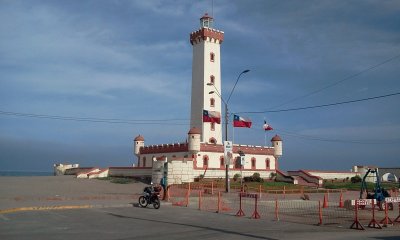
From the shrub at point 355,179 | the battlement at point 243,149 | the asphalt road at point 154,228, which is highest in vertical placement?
the battlement at point 243,149

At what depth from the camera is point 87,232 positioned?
1410 cm

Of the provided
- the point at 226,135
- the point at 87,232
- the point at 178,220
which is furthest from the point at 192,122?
the point at 87,232

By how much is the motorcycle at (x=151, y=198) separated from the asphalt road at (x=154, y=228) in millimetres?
3022

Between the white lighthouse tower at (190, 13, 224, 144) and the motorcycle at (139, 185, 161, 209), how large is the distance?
97.1 ft

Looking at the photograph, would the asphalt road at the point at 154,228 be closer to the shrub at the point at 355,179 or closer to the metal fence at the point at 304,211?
the metal fence at the point at 304,211

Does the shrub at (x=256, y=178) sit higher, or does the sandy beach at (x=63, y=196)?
the shrub at (x=256, y=178)

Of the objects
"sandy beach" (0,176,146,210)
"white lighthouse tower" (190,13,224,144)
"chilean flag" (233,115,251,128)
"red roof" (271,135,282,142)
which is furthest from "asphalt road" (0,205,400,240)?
"red roof" (271,135,282,142)

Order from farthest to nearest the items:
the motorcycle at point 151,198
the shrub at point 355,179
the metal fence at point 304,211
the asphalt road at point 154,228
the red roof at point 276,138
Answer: the red roof at point 276,138
the shrub at point 355,179
the motorcycle at point 151,198
the metal fence at point 304,211
the asphalt road at point 154,228

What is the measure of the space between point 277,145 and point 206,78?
14.2m

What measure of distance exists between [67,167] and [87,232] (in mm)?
58892

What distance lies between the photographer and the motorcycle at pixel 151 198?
23.9m

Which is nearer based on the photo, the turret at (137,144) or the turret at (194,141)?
the turret at (194,141)

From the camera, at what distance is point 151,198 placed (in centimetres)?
2408

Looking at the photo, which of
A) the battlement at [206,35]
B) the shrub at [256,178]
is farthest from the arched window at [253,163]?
the battlement at [206,35]
